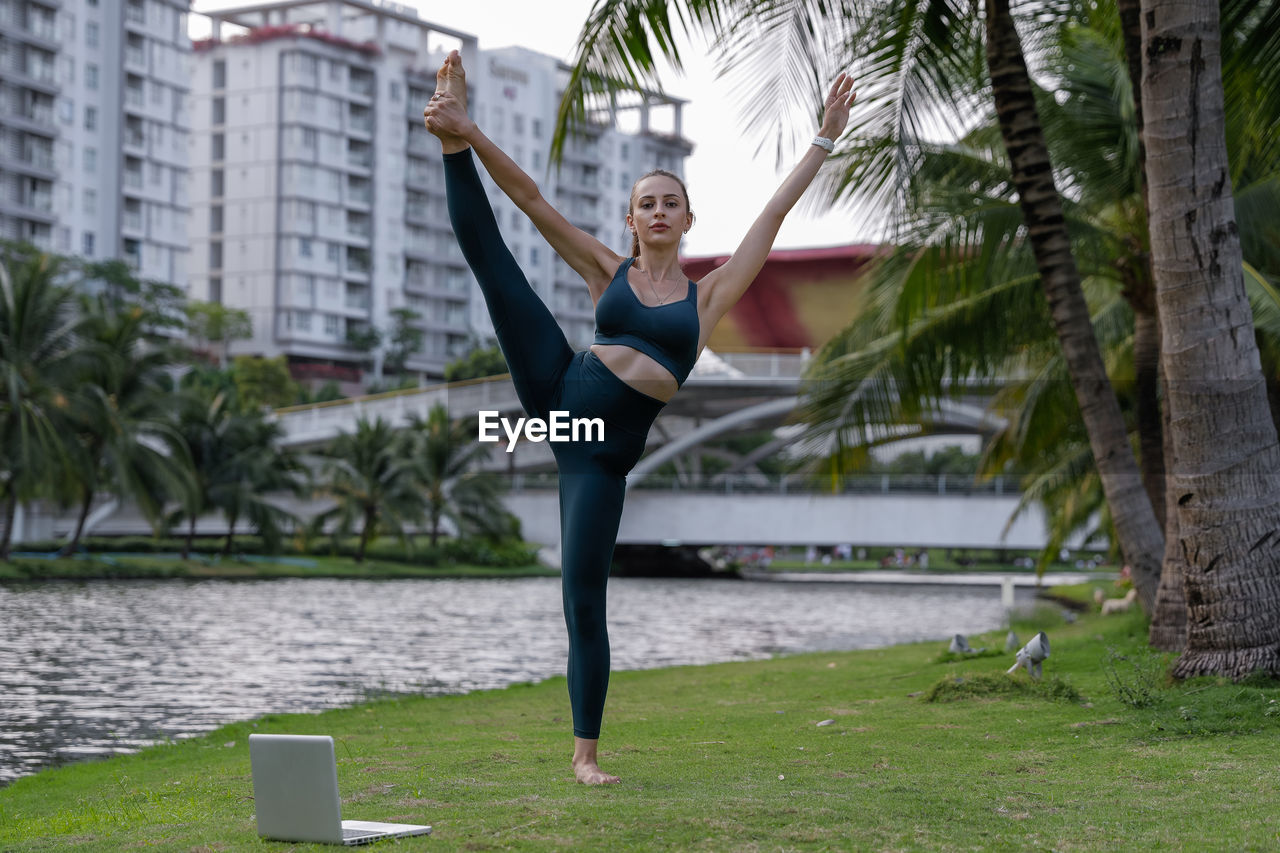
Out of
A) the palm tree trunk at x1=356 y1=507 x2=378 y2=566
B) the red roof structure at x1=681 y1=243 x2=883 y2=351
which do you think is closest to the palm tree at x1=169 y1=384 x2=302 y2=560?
the palm tree trunk at x1=356 y1=507 x2=378 y2=566

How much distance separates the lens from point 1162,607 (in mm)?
8898

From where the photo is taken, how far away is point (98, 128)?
229 feet

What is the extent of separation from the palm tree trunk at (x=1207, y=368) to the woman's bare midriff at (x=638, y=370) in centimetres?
372

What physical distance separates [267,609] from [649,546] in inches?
1245

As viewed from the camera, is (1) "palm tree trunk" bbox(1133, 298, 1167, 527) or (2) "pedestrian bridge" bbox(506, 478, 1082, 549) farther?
(2) "pedestrian bridge" bbox(506, 478, 1082, 549)

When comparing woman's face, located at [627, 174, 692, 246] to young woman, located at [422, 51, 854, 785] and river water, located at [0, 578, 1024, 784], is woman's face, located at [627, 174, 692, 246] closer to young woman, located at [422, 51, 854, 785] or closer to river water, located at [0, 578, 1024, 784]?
young woman, located at [422, 51, 854, 785]

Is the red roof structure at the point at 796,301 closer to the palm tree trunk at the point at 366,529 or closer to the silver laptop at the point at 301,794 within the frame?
the palm tree trunk at the point at 366,529

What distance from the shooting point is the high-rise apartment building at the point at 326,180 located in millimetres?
83062

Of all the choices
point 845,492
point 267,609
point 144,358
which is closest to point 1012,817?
point 267,609

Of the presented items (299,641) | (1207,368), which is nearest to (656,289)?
(1207,368)

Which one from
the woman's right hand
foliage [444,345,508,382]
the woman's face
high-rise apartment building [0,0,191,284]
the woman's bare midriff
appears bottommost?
the woman's bare midriff

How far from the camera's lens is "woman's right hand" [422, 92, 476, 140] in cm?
407

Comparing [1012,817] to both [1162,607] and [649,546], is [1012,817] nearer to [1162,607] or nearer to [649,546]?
[1162,607]

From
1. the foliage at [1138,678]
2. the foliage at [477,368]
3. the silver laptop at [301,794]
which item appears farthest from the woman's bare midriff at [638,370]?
the foliage at [477,368]
